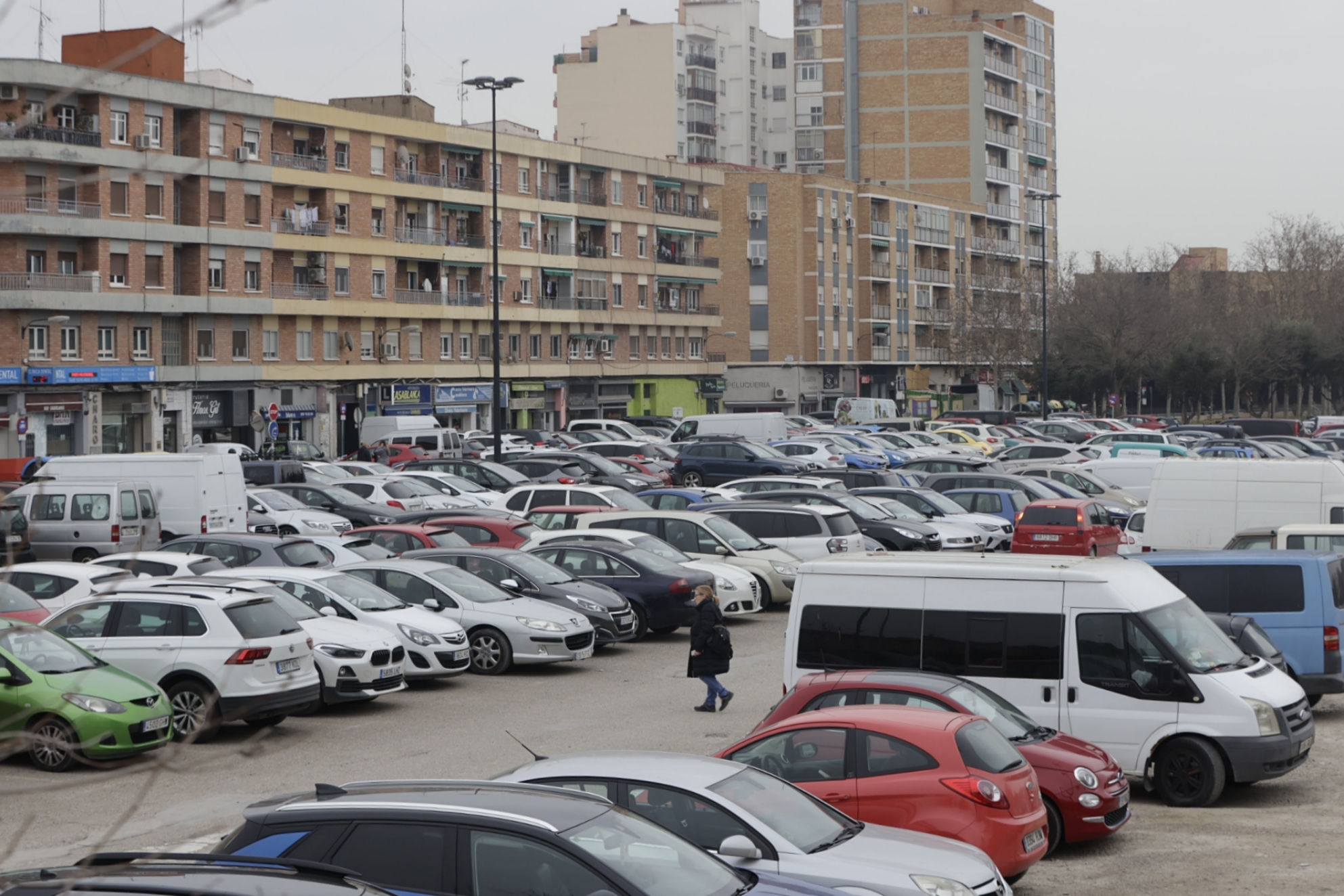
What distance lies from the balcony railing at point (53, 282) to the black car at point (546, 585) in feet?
117

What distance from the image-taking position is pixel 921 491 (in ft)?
107

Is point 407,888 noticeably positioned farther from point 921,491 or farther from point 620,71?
point 620,71

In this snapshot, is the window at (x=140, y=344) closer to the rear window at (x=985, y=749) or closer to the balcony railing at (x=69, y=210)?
the balcony railing at (x=69, y=210)

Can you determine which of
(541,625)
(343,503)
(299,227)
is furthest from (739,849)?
(299,227)

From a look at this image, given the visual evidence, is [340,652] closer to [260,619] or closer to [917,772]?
[260,619]

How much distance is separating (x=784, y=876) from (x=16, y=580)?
15004 mm

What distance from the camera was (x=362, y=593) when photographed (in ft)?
60.2

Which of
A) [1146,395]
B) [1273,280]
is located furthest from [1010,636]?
[1273,280]

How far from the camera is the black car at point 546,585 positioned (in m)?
20.5

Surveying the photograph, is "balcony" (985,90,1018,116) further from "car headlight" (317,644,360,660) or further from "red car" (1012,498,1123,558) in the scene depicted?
"car headlight" (317,644,360,660)

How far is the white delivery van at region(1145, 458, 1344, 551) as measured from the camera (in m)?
24.0

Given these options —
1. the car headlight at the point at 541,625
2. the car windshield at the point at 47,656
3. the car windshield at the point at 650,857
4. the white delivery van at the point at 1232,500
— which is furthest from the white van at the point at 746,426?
the car windshield at the point at 650,857

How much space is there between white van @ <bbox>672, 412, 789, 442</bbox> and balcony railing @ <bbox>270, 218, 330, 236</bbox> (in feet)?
61.2

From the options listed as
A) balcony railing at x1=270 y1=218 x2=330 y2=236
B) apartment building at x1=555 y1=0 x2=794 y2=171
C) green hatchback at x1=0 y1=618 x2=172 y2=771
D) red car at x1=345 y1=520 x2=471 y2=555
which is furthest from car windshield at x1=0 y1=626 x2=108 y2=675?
apartment building at x1=555 y1=0 x2=794 y2=171
